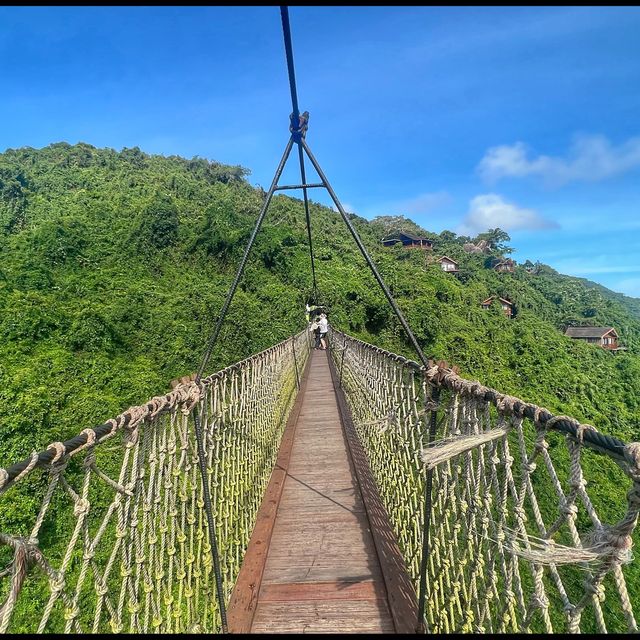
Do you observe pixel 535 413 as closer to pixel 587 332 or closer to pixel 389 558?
pixel 389 558

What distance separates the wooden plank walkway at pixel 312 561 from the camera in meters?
1.60

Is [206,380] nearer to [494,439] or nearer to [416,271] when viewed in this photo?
[494,439]

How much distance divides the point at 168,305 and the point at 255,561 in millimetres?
14738

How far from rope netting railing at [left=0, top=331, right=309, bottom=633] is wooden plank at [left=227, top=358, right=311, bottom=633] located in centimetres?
A: 4

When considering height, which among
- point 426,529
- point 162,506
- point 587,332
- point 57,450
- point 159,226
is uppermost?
point 159,226

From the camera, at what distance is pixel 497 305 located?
29.2 metres

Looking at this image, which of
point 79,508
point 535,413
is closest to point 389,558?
point 535,413

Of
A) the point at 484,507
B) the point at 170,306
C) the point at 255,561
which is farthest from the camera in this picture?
the point at 170,306

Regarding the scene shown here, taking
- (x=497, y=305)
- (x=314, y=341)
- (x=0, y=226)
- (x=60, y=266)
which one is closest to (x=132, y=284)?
(x=60, y=266)

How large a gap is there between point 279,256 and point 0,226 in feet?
52.1

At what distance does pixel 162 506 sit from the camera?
4.39ft

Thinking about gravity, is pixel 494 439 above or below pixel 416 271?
below

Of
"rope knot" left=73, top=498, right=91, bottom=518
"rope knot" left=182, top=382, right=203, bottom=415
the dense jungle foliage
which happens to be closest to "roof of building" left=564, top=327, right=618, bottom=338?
the dense jungle foliage

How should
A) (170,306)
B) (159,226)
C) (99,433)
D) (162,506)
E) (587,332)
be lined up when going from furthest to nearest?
(587,332) < (159,226) < (170,306) < (162,506) < (99,433)
